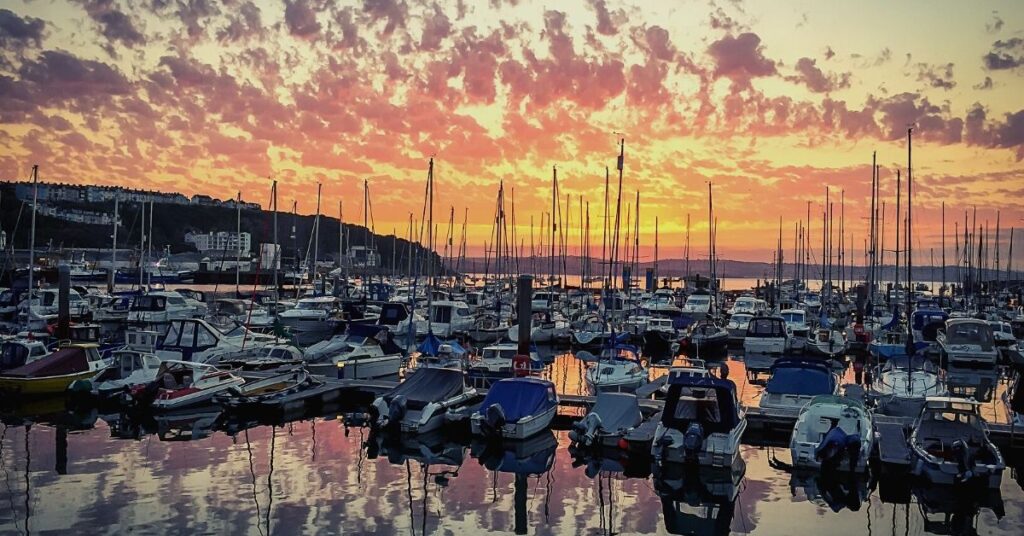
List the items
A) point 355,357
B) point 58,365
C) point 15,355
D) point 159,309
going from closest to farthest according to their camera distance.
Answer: point 58,365 < point 15,355 < point 355,357 < point 159,309

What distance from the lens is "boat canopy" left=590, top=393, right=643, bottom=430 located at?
77.1ft

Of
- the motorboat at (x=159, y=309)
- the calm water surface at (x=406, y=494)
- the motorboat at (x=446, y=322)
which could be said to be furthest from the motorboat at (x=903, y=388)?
the motorboat at (x=159, y=309)

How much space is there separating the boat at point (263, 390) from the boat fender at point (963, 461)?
1993cm

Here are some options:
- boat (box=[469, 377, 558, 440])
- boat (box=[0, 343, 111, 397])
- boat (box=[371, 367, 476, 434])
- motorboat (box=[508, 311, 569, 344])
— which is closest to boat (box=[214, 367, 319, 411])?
boat (box=[371, 367, 476, 434])

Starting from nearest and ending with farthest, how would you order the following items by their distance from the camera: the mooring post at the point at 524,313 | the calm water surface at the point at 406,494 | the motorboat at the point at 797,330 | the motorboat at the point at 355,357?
the calm water surface at the point at 406,494
the motorboat at the point at 355,357
the mooring post at the point at 524,313
the motorboat at the point at 797,330

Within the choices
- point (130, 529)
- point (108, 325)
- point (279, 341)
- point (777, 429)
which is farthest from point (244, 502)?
point (108, 325)

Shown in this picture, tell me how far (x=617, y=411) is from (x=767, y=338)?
2430 cm

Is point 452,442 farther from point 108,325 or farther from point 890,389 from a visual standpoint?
point 108,325

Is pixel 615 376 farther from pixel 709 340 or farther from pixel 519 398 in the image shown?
pixel 709 340

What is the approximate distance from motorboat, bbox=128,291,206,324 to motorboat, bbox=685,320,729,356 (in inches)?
1239

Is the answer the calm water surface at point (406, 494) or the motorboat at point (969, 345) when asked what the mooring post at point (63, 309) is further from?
the motorboat at point (969, 345)

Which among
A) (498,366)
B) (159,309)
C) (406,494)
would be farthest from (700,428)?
(159,309)

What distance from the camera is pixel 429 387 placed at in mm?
26328

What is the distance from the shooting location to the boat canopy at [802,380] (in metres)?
26.6
